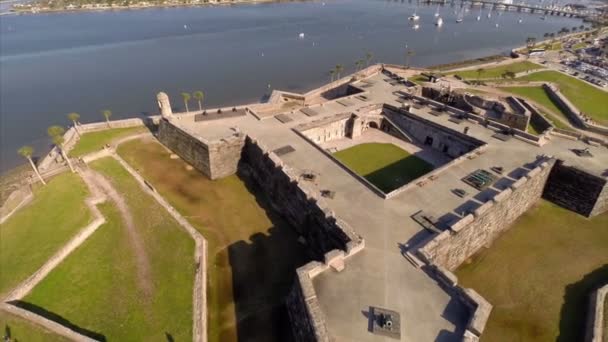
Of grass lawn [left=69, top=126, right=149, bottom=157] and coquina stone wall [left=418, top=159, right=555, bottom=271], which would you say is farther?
grass lawn [left=69, top=126, right=149, bottom=157]

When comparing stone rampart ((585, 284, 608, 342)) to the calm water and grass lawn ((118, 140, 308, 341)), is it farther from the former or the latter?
the calm water

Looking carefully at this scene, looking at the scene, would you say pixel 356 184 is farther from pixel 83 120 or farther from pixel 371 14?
pixel 371 14

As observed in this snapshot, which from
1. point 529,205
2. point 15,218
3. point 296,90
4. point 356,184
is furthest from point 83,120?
point 529,205

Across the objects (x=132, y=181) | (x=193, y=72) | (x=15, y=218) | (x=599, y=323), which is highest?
(x=193, y=72)

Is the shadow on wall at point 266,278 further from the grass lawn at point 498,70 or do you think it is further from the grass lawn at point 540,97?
the grass lawn at point 498,70

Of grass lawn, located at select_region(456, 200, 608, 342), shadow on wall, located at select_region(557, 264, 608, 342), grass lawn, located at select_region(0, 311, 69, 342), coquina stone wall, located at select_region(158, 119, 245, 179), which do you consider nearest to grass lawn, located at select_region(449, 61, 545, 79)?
grass lawn, located at select_region(456, 200, 608, 342)

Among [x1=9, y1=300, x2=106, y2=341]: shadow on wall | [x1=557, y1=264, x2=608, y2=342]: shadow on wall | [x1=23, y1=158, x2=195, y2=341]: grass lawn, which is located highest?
[x1=23, y1=158, x2=195, y2=341]: grass lawn

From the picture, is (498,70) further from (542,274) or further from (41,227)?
(41,227)
